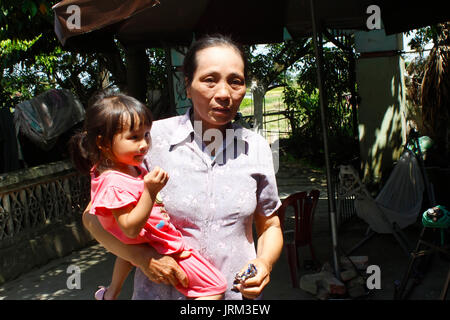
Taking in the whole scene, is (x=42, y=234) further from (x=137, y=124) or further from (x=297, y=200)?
(x=137, y=124)

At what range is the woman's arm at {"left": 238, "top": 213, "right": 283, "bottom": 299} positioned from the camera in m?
1.50

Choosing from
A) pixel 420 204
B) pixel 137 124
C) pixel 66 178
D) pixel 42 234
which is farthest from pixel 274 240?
pixel 66 178

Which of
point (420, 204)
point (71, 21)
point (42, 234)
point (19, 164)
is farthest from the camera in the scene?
point (19, 164)

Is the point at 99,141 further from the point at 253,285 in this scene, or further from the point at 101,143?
the point at 253,285

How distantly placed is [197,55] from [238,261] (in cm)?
72

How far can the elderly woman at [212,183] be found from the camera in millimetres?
1586

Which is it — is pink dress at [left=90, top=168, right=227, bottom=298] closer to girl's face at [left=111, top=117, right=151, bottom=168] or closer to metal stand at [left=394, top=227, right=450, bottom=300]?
girl's face at [left=111, top=117, right=151, bottom=168]

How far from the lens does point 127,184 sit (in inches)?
60.2

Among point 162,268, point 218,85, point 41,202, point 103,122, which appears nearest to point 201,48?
point 218,85

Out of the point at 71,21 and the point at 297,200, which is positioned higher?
the point at 71,21

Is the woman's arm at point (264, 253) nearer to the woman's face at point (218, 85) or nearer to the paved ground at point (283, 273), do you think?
the woman's face at point (218, 85)

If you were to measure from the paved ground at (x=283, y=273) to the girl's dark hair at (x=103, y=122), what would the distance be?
302 centimetres

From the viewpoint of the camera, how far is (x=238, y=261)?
1634mm

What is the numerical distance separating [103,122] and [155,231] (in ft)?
1.30
